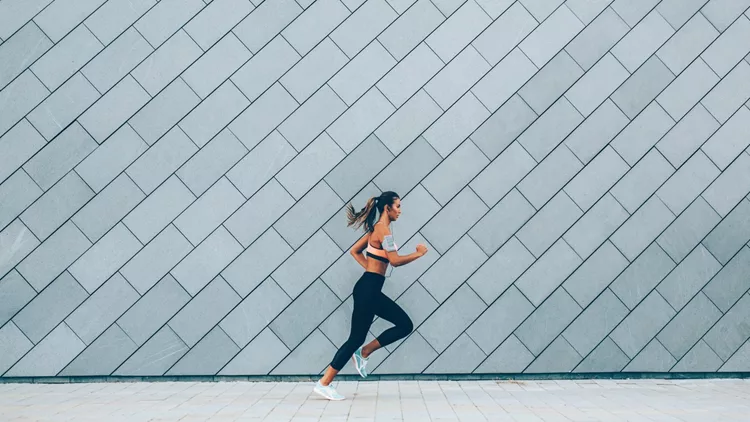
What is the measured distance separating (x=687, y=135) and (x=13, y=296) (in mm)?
7362

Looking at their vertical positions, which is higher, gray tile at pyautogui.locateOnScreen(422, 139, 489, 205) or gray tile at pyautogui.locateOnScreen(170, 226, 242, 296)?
gray tile at pyautogui.locateOnScreen(170, 226, 242, 296)

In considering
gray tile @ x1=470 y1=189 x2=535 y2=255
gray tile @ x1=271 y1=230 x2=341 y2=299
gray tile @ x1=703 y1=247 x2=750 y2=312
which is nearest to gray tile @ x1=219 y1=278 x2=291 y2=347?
gray tile @ x1=271 y1=230 x2=341 y2=299

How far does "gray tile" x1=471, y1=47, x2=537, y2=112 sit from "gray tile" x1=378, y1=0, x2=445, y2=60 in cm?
61

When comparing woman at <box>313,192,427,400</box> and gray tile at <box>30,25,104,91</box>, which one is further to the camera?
gray tile at <box>30,25,104,91</box>

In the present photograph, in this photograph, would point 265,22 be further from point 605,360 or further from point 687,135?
point 605,360

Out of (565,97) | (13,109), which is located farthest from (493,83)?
(13,109)

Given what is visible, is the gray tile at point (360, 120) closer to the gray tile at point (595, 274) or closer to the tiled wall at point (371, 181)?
the tiled wall at point (371, 181)

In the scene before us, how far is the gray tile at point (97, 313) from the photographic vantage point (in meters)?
8.87

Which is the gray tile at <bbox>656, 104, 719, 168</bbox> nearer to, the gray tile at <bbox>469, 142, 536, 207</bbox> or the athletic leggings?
the gray tile at <bbox>469, 142, 536, 207</bbox>

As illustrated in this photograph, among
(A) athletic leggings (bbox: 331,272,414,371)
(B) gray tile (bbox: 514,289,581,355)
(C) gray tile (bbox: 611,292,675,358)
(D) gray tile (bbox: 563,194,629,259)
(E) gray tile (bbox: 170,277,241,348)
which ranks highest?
(E) gray tile (bbox: 170,277,241,348)

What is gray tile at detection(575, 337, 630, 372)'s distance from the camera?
8.95m

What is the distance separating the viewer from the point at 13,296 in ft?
29.1

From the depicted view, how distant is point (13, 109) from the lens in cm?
912

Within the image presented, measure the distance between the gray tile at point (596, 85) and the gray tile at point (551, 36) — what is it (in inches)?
16.9
